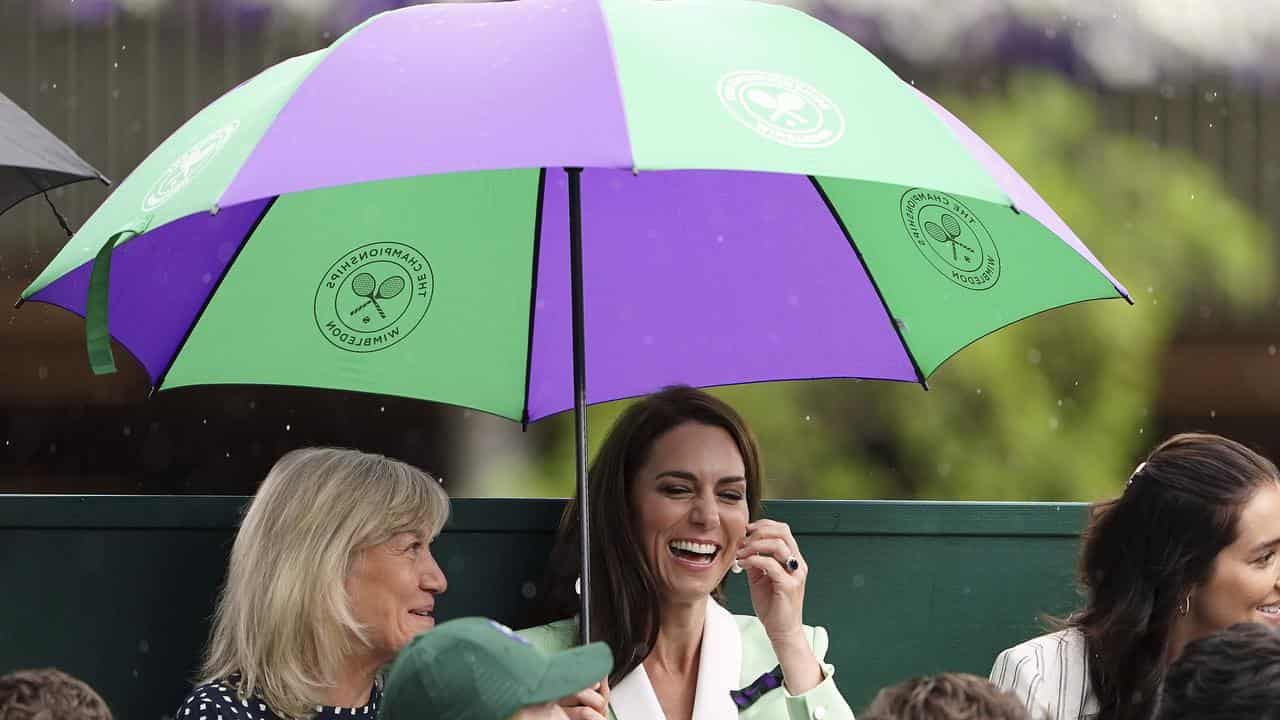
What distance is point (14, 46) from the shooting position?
5.36m

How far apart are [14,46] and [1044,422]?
396cm

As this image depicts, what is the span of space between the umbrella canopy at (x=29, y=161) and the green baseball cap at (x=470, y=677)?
1.30 m

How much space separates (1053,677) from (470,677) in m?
1.76

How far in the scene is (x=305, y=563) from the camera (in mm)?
3463

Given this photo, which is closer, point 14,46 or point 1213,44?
point 14,46

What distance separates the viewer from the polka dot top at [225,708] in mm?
3326

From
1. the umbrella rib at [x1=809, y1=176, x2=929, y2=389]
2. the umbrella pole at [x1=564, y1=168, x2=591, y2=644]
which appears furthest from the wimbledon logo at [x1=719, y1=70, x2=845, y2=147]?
the umbrella rib at [x1=809, y1=176, x2=929, y2=389]

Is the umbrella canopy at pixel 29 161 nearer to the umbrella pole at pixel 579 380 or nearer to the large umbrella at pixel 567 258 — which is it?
the large umbrella at pixel 567 258

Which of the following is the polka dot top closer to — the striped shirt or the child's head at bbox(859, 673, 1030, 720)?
the child's head at bbox(859, 673, 1030, 720)

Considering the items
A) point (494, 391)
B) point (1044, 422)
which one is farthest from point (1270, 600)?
point (1044, 422)

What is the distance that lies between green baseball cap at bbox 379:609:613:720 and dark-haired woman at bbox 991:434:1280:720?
156 cm

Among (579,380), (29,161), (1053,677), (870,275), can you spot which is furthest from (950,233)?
(29,161)

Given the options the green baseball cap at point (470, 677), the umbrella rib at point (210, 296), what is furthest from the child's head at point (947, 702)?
the umbrella rib at point (210, 296)

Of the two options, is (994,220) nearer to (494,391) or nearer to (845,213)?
(845,213)
